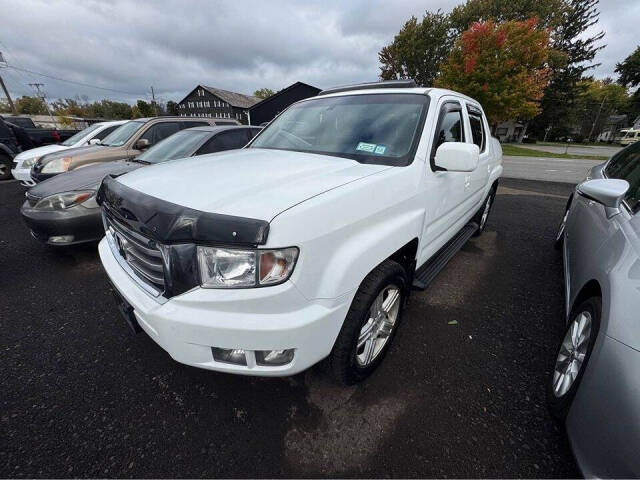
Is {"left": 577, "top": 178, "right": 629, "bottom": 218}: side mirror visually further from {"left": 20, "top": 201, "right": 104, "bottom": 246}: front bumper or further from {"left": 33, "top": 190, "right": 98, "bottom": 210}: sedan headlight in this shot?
{"left": 33, "top": 190, "right": 98, "bottom": 210}: sedan headlight

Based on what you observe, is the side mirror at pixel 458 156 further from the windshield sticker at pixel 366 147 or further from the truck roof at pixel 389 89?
the truck roof at pixel 389 89

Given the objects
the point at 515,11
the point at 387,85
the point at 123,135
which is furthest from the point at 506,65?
the point at 123,135

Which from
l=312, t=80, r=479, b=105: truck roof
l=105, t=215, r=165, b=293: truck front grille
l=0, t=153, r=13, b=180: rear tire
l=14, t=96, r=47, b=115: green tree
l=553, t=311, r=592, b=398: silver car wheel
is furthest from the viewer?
l=14, t=96, r=47, b=115: green tree

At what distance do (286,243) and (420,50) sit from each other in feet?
141

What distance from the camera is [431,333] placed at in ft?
7.91

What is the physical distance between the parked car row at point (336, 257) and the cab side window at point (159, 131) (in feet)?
14.1

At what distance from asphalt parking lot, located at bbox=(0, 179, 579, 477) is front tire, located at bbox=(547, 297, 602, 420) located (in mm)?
180

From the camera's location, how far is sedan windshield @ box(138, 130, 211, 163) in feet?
13.1

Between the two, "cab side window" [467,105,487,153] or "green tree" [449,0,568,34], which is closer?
"cab side window" [467,105,487,153]

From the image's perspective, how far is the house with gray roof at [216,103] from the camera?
4793 cm

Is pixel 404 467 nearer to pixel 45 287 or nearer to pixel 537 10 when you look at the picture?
pixel 45 287

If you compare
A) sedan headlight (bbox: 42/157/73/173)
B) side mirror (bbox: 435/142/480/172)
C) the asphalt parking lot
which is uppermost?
side mirror (bbox: 435/142/480/172)

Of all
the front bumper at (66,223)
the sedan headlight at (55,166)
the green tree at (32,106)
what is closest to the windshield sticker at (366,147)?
the front bumper at (66,223)

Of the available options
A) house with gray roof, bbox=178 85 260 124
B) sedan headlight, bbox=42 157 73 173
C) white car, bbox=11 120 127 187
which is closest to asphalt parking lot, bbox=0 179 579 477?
sedan headlight, bbox=42 157 73 173
